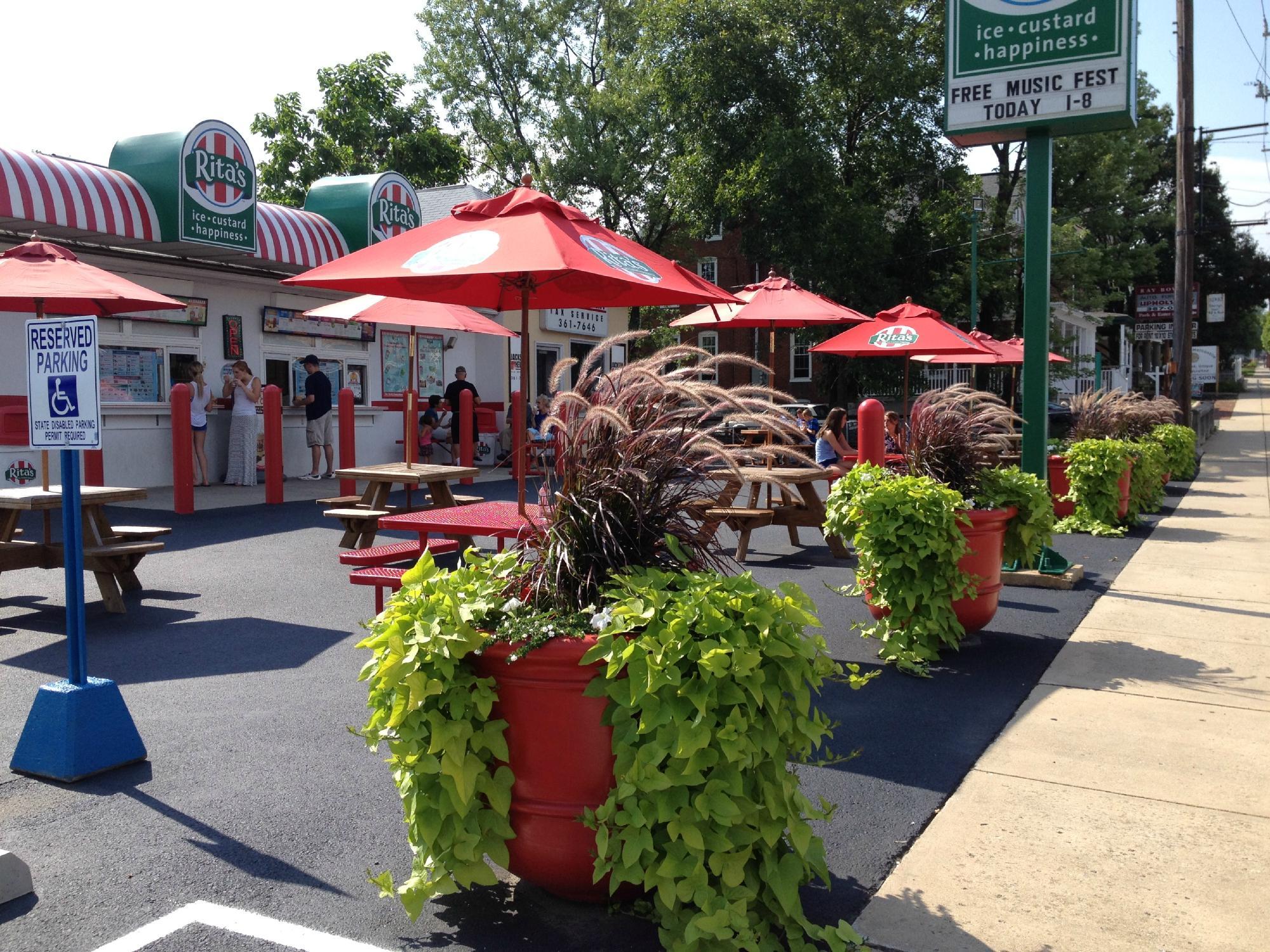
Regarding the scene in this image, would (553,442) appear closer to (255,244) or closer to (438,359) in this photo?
(255,244)

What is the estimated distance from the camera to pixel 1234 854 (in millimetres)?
3482

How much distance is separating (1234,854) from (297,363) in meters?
15.3

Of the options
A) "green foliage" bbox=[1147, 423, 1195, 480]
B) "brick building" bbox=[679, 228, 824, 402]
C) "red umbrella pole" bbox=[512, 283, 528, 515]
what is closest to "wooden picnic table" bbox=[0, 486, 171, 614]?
"red umbrella pole" bbox=[512, 283, 528, 515]

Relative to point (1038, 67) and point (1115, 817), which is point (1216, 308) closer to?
point (1038, 67)

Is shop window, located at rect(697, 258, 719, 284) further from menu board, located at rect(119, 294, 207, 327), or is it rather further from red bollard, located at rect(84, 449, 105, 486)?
red bollard, located at rect(84, 449, 105, 486)

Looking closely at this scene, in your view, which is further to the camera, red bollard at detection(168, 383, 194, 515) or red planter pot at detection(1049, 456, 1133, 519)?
red planter pot at detection(1049, 456, 1133, 519)

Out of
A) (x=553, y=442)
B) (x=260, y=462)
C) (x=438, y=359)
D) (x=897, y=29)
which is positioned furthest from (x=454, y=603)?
A: (x=897, y=29)

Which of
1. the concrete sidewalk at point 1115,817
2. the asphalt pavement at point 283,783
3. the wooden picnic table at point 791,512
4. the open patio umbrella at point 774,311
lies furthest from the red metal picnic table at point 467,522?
the open patio umbrella at point 774,311

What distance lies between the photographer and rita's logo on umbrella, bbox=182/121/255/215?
13109 millimetres

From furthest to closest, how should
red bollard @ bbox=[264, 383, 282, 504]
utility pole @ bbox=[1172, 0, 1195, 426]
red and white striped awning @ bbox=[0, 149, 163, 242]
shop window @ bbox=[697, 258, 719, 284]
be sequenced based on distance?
shop window @ bbox=[697, 258, 719, 284] < utility pole @ bbox=[1172, 0, 1195, 426] < red bollard @ bbox=[264, 383, 282, 504] < red and white striped awning @ bbox=[0, 149, 163, 242]

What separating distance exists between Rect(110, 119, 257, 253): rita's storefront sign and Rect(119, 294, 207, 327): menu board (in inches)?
50.5

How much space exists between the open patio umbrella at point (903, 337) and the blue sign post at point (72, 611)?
904 cm

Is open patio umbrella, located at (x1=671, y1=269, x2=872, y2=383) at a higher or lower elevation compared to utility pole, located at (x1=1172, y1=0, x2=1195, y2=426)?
lower

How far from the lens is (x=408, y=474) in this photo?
29.9 ft
